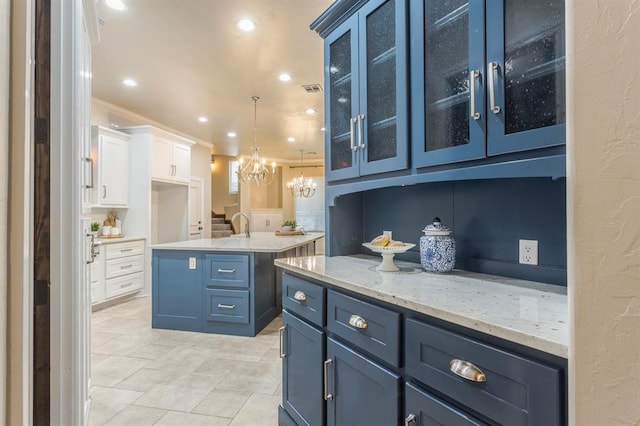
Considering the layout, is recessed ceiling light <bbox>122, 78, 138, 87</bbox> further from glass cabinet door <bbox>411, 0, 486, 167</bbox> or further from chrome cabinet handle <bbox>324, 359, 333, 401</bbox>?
chrome cabinet handle <bbox>324, 359, 333, 401</bbox>

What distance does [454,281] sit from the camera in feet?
4.76

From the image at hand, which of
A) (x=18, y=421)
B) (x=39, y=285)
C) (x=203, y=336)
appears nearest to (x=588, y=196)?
(x=18, y=421)

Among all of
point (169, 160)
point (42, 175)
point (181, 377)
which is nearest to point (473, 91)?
point (42, 175)

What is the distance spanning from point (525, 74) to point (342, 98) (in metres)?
1.13

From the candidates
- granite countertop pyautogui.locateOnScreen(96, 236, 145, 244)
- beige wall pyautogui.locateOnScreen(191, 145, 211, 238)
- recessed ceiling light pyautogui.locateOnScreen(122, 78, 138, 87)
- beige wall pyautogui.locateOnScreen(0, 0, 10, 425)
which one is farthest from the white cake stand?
beige wall pyautogui.locateOnScreen(191, 145, 211, 238)

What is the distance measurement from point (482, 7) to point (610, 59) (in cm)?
99

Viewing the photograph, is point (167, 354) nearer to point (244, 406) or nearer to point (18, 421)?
point (244, 406)

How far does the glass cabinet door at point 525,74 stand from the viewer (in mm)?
1120

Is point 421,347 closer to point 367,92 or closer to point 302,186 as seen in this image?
point 367,92

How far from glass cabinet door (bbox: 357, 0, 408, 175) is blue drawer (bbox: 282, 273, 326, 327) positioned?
686mm

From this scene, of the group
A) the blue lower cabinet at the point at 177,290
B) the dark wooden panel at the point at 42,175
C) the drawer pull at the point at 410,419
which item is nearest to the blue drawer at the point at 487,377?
the drawer pull at the point at 410,419

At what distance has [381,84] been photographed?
1830 millimetres

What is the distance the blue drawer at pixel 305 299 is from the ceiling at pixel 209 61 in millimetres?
2214

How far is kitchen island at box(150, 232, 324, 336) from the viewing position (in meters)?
3.62
